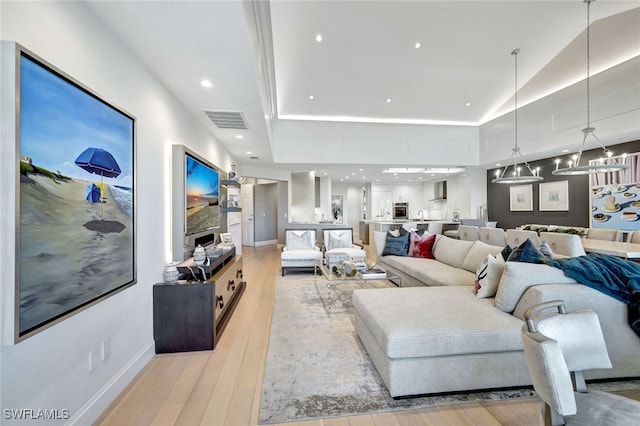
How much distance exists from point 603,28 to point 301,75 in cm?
461

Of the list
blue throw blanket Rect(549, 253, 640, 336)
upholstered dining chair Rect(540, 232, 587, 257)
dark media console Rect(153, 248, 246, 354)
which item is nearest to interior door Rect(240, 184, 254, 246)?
dark media console Rect(153, 248, 246, 354)

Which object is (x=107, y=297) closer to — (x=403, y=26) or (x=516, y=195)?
(x=403, y=26)

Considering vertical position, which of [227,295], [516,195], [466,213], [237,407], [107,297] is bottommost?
[237,407]

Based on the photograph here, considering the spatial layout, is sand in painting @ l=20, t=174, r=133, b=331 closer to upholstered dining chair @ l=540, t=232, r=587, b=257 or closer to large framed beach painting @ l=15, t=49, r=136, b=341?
large framed beach painting @ l=15, t=49, r=136, b=341

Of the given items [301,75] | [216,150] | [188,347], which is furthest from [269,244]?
[188,347]

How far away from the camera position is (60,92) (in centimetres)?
126

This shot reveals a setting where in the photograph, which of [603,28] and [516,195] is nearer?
[603,28]

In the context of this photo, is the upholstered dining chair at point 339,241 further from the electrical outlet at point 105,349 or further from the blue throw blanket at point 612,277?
the electrical outlet at point 105,349

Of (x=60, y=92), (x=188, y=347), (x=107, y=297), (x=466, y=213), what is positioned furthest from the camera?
(x=466, y=213)

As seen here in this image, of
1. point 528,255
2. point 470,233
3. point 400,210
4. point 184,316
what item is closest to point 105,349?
point 184,316

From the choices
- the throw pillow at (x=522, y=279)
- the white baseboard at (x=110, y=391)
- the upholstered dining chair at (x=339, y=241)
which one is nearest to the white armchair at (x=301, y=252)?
the upholstered dining chair at (x=339, y=241)

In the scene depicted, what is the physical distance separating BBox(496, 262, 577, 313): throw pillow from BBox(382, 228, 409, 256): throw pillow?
246 centimetres

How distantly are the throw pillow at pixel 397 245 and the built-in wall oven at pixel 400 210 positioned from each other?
597 centimetres

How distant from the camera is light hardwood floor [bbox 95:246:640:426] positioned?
1509 mm
